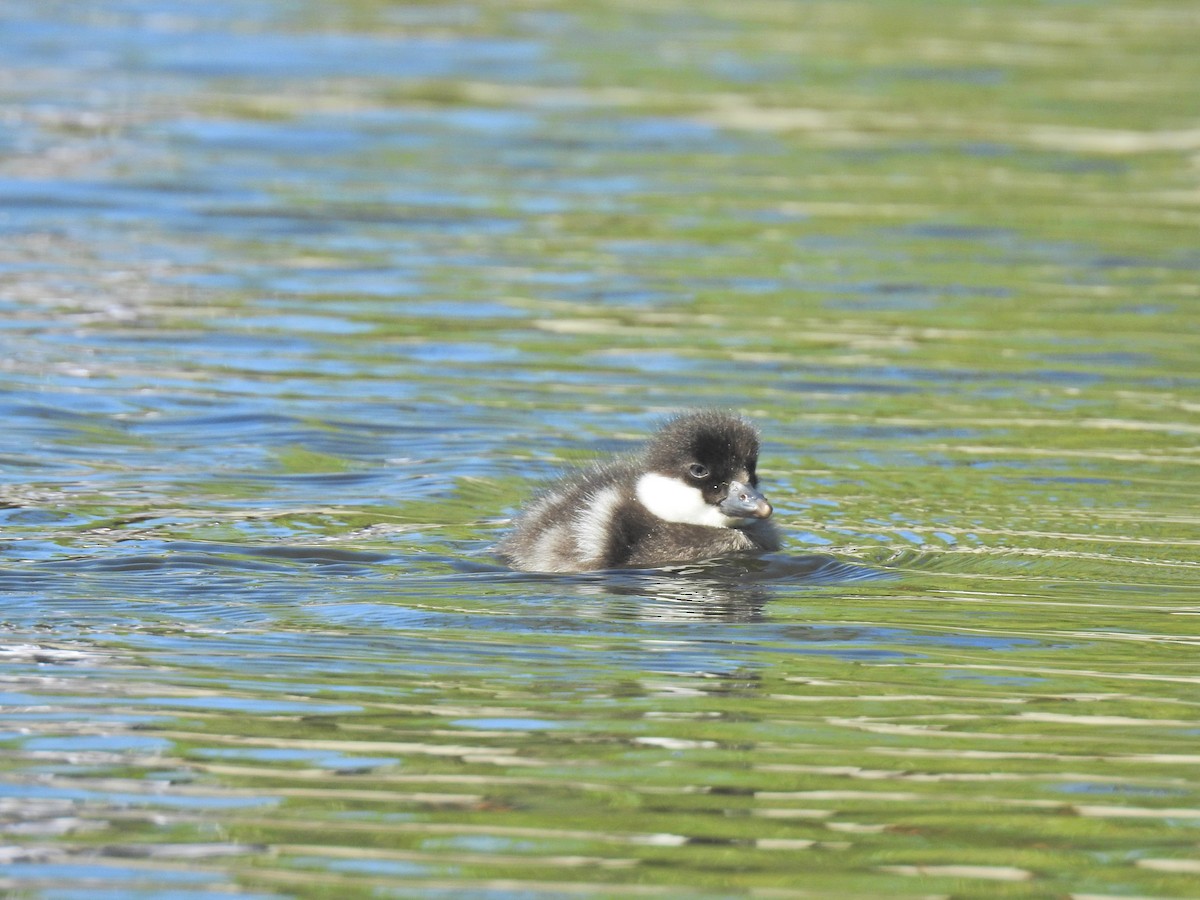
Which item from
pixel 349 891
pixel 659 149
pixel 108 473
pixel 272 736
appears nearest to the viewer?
pixel 349 891

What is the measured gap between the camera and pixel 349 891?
4.74 m

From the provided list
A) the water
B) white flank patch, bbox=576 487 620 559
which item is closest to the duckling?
white flank patch, bbox=576 487 620 559

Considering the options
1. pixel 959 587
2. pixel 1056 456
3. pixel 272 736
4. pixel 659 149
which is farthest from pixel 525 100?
pixel 272 736

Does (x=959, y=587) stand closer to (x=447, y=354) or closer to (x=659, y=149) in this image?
(x=447, y=354)

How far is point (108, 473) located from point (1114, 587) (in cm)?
Result: 393

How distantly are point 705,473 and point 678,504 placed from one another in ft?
0.49

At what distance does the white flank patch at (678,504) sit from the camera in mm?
8156

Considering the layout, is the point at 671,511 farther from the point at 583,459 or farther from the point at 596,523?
the point at 583,459

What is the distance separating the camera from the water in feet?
17.3

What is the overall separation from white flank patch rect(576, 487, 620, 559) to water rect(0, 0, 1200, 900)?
0.50 ft

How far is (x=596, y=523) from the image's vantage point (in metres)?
8.09

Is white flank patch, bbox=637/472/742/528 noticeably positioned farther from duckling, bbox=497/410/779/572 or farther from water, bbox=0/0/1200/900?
water, bbox=0/0/1200/900

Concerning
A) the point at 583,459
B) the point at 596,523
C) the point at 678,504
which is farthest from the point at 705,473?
the point at 583,459

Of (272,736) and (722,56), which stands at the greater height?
(722,56)
